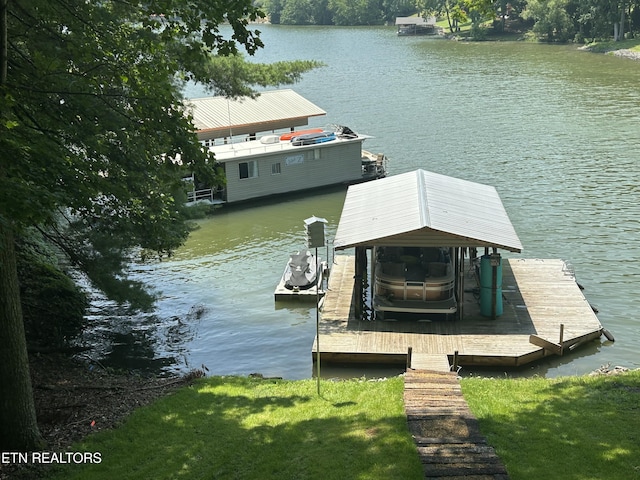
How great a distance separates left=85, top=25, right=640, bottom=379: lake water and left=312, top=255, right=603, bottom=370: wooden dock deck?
635 mm

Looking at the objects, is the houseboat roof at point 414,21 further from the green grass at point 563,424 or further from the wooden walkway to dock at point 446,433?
the wooden walkway to dock at point 446,433

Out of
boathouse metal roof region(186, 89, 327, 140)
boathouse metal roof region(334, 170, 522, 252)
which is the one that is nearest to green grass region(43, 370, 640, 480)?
boathouse metal roof region(334, 170, 522, 252)

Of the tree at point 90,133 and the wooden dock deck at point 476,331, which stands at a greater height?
the tree at point 90,133

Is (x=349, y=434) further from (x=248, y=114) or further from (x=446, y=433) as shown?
(x=248, y=114)

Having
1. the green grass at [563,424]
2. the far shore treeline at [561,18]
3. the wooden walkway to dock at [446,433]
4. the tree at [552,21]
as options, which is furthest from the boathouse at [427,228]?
the tree at [552,21]

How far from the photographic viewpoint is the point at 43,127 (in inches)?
520

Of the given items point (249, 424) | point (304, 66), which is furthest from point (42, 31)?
point (304, 66)

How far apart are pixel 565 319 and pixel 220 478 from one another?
14920 mm

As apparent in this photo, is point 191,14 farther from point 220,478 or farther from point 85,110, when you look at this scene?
point 220,478

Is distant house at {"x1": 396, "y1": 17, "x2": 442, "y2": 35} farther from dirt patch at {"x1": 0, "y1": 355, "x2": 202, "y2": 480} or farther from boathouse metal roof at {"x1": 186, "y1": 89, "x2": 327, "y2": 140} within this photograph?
dirt patch at {"x1": 0, "y1": 355, "x2": 202, "y2": 480}

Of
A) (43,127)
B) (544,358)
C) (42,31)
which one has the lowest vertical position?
(544,358)

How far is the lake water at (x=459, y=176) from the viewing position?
77.0 ft

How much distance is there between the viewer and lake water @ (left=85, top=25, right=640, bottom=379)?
2348 centimetres

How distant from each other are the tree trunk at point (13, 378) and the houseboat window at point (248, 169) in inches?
1145
